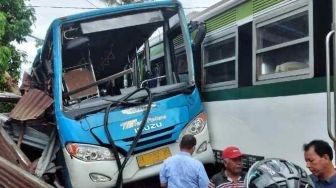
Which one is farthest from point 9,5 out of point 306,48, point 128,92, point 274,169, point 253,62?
point 274,169

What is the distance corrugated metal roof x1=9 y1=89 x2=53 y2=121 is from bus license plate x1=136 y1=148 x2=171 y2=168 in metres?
1.43

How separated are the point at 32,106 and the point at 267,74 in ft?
10.6

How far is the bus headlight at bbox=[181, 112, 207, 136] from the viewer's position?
5883 millimetres

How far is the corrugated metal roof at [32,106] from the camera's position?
6.34 metres

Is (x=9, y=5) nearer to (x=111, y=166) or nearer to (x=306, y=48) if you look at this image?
(x=111, y=166)

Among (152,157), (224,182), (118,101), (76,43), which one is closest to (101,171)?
(152,157)

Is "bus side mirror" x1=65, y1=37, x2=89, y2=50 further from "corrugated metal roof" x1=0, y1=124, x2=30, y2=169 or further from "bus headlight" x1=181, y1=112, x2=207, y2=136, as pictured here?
"bus headlight" x1=181, y1=112, x2=207, y2=136

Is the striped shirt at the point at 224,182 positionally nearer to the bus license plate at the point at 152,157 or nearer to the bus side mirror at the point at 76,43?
the bus license plate at the point at 152,157

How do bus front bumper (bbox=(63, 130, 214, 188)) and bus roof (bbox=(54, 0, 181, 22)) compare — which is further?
bus roof (bbox=(54, 0, 181, 22))

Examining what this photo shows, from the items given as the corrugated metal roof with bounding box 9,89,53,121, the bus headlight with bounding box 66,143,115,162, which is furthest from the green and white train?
the corrugated metal roof with bounding box 9,89,53,121

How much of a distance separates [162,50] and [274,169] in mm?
4625

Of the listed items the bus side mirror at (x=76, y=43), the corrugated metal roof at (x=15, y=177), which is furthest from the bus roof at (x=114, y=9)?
the corrugated metal roof at (x=15, y=177)

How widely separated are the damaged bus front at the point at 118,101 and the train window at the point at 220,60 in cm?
37

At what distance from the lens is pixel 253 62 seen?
533 centimetres
